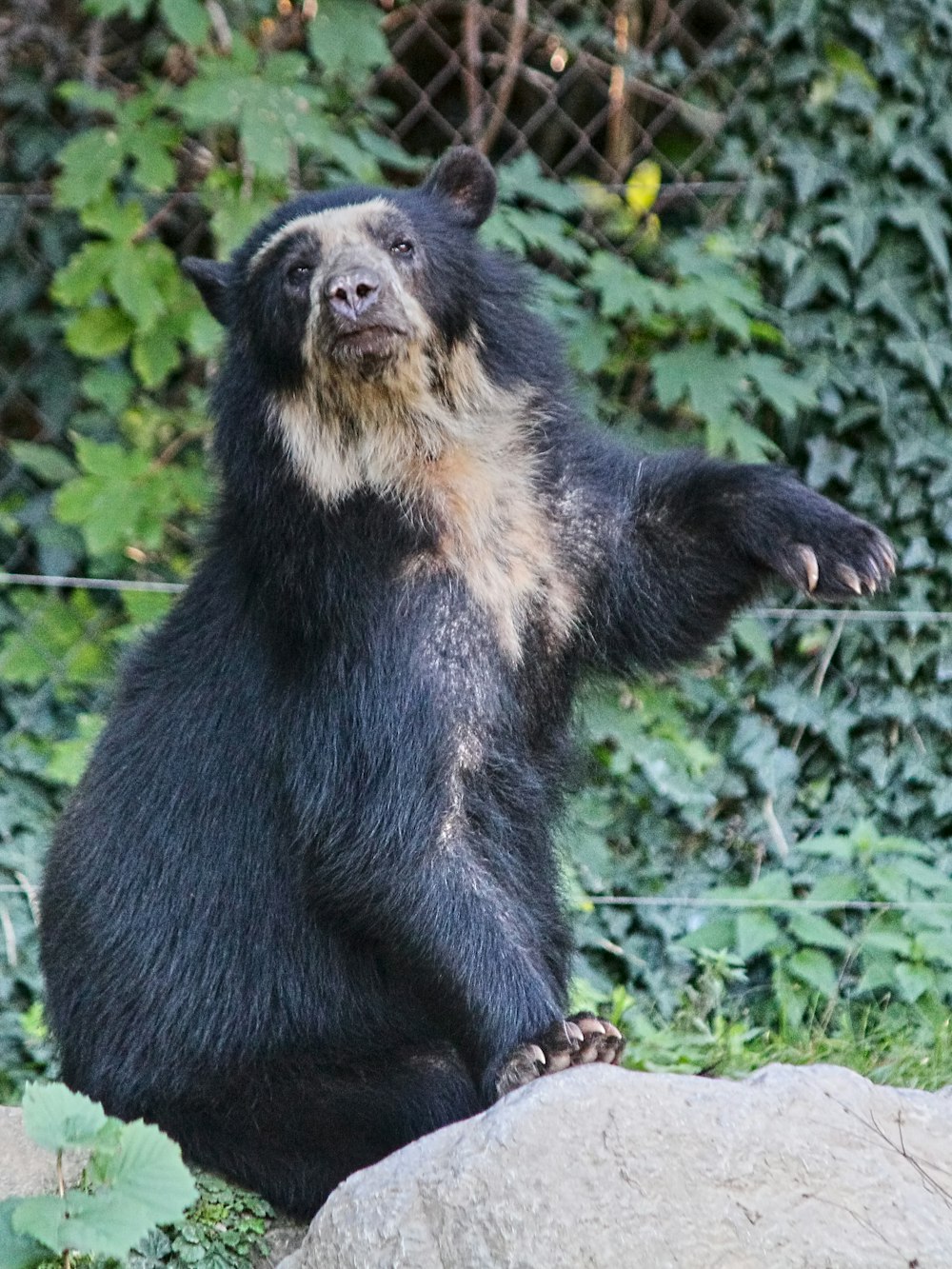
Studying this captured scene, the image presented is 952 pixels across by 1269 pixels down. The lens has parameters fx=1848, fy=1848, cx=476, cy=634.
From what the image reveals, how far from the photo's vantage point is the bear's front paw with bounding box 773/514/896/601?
454 centimetres

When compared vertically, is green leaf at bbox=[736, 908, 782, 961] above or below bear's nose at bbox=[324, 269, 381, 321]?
below

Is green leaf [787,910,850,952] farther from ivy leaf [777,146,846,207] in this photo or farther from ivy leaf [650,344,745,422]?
ivy leaf [777,146,846,207]

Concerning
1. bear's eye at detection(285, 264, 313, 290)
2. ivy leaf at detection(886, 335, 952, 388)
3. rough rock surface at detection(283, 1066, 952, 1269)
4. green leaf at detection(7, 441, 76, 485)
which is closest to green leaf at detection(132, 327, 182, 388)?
green leaf at detection(7, 441, 76, 485)

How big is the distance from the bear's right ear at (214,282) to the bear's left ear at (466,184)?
24.2 inches

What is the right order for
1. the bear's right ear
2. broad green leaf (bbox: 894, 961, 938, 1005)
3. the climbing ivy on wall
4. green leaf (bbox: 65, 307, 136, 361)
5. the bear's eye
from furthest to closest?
green leaf (bbox: 65, 307, 136, 361)
the climbing ivy on wall
broad green leaf (bbox: 894, 961, 938, 1005)
the bear's right ear
the bear's eye

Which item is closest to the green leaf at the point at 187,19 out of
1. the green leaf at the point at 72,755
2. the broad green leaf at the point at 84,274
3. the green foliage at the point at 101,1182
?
the broad green leaf at the point at 84,274

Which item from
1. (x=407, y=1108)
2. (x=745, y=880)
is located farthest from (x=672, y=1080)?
(x=745, y=880)

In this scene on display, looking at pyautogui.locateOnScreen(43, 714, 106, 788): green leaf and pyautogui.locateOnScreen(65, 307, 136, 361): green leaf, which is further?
pyautogui.locateOnScreen(65, 307, 136, 361): green leaf

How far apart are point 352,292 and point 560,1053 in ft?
6.12

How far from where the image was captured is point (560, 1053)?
3.94 m

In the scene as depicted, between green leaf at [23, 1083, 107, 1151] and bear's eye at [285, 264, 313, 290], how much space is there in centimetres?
218

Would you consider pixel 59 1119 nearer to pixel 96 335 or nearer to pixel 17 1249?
pixel 17 1249

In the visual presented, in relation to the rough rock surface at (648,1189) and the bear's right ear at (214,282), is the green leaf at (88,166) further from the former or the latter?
the rough rock surface at (648,1189)

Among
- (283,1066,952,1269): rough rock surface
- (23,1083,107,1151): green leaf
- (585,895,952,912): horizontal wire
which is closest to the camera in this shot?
(283,1066,952,1269): rough rock surface
